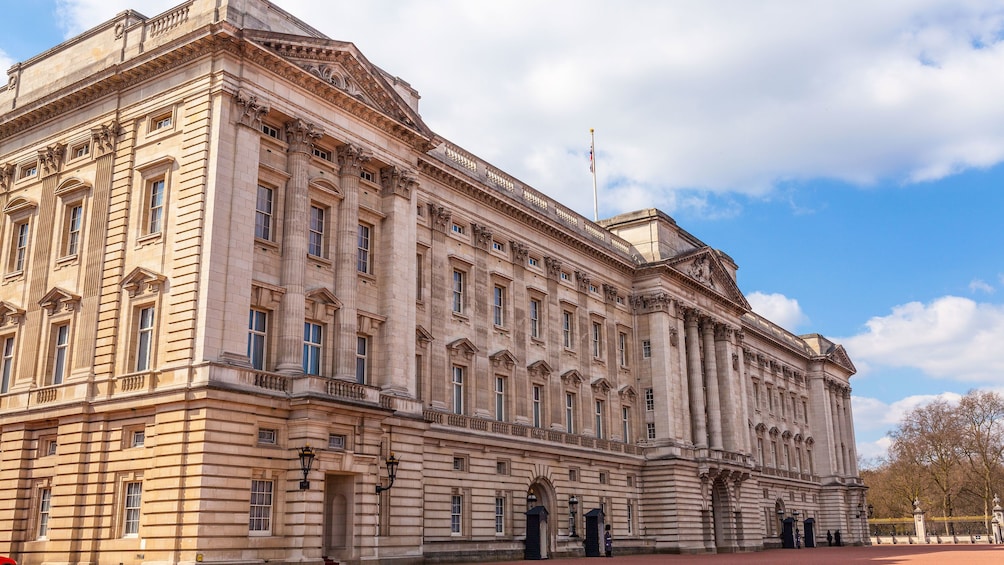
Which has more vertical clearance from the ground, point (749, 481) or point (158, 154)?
point (158, 154)

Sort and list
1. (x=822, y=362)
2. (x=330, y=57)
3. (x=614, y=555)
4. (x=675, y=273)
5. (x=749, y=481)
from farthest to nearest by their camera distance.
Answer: (x=822, y=362), (x=749, y=481), (x=675, y=273), (x=614, y=555), (x=330, y=57)

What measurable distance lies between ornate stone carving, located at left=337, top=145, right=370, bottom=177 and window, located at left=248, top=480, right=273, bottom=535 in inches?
493

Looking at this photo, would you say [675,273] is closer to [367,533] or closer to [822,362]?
[367,533]

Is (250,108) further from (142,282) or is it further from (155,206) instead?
(142,282)

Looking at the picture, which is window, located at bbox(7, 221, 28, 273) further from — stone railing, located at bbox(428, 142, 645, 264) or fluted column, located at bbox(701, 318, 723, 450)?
fluted column, located at bbox(701, 318, 723, 450)

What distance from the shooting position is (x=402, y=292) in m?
37.3

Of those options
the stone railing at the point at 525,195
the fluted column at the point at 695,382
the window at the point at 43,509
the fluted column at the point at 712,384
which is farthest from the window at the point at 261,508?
the fluted column at the point at 712,384

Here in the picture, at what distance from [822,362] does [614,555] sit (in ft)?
172

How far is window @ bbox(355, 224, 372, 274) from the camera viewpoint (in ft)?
120

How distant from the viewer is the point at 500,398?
152 ft

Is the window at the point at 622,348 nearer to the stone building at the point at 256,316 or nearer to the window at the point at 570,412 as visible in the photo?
the window at the point at 570,412

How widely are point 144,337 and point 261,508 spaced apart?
23.1 ft

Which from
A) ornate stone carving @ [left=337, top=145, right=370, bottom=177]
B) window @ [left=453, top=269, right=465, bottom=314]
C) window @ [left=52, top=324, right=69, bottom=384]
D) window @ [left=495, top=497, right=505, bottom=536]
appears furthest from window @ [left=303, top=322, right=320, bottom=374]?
window @ [left=495, top=497, right=505, bottom=536]

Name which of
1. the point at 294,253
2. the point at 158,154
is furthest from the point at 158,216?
the point at 294,253
